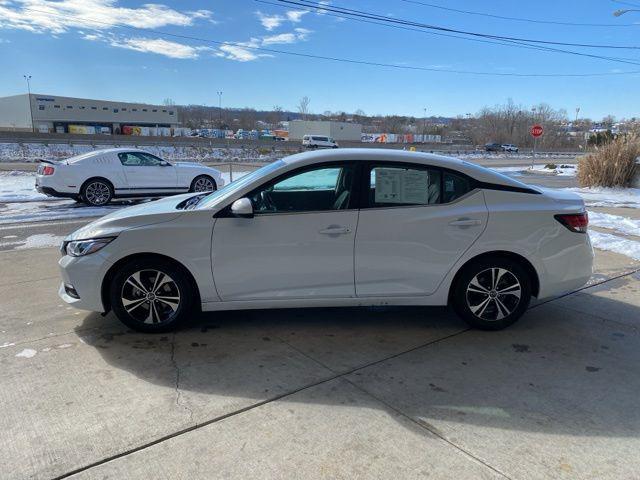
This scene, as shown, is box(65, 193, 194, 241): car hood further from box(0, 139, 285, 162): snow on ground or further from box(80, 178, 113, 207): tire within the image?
box(0, 139, 285, 162): snow on ground

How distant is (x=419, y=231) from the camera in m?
4.27

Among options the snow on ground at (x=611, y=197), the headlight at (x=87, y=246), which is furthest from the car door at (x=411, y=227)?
the snow on ground at (x=611, y=197)

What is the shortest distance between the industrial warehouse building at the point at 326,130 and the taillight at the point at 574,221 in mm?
90592

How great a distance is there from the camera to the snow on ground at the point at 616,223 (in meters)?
9.52

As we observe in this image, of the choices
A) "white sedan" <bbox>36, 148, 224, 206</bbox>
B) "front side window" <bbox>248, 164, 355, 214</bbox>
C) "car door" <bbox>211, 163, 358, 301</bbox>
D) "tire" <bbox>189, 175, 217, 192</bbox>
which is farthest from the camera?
"tire" <bbox>189, 175, 217, 192</bbox>

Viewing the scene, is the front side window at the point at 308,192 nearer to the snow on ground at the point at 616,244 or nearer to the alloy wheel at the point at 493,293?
the alloy wheel at the point at 493,293

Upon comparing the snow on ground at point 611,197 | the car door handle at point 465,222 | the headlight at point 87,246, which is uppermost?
the car door handle at point 465,222

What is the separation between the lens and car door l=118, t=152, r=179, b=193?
13.3 metres

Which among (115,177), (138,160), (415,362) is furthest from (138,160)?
(415,362)

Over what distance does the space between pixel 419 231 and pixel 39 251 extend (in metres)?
6.16

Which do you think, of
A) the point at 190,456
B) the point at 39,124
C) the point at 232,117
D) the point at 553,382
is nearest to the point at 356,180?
the point at 553,382

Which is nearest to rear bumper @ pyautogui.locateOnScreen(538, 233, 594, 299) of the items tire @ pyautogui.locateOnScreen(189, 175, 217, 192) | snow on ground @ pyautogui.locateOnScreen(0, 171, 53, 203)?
tire @ pyautogui.locateOnScreen(189, 175, 217, 192)

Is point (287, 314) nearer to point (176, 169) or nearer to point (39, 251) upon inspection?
point (39, 251)

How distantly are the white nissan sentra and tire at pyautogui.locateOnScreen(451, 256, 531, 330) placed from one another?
0.4 inches
